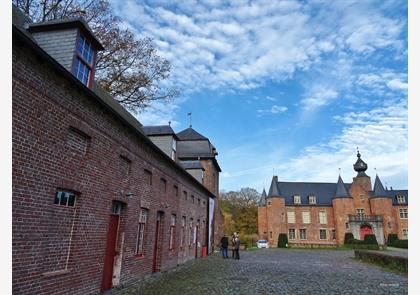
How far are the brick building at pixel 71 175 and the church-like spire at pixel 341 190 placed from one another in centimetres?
4176

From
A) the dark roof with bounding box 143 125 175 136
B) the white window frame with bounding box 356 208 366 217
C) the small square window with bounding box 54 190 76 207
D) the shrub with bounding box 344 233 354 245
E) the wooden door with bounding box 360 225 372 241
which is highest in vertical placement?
the dark roof with bounding box 143 125 175 136

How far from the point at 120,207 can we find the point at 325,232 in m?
45.1

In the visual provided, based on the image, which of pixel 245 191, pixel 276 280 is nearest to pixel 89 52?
pixel 276 280

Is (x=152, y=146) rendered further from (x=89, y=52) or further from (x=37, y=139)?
(x=37, y=139)

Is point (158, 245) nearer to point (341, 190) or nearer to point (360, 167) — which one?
point (341, 190)

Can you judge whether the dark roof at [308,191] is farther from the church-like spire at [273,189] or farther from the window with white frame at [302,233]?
the window with white frame at [302,233]

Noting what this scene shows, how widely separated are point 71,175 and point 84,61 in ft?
11.2

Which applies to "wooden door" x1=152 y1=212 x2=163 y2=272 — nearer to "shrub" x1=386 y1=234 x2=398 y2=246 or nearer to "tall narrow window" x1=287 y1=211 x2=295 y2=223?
"tall narrow window" x1=287 y1=211 x2=295 y2=223

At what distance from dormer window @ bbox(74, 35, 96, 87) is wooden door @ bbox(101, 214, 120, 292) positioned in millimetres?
4386

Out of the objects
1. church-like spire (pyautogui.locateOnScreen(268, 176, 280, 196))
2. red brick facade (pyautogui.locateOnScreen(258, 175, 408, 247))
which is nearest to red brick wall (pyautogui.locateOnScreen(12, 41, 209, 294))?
red brick facade (pyautogui.locateOnScreen(258, 175, 408, 247))

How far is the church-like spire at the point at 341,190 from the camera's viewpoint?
153ft

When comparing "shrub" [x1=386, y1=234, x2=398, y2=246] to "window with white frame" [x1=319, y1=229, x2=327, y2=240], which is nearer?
"shrub" [x1=386, y1=234, x2=398, y2=246]

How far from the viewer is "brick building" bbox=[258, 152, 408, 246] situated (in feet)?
148

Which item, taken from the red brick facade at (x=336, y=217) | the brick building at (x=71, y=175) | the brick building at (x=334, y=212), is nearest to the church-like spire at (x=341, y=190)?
the brick building at (x=334, y=212)
